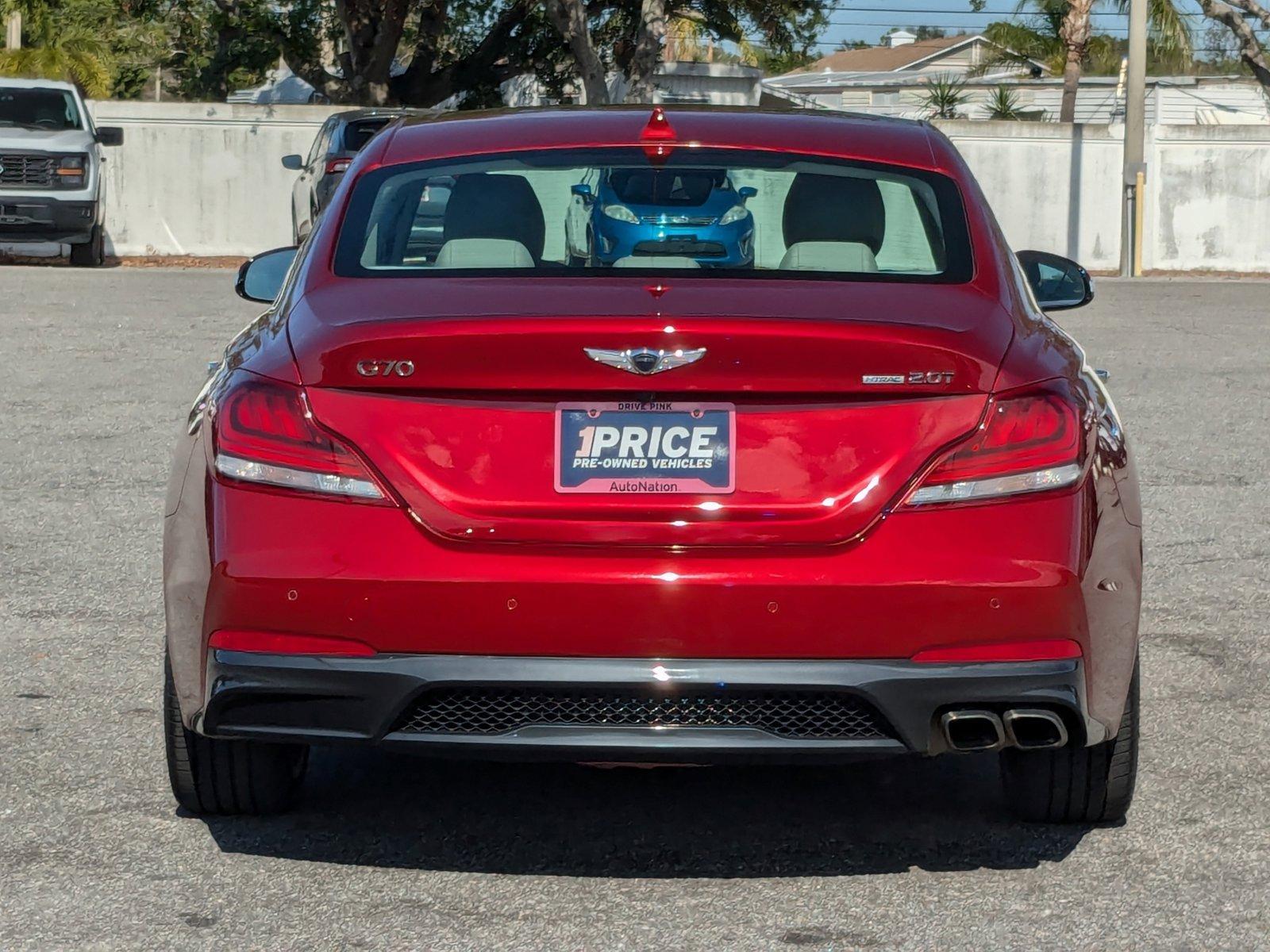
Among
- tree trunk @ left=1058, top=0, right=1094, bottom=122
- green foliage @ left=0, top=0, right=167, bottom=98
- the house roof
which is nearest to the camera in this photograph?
green foliage @ left=0, top=0, right=167, bottom=98

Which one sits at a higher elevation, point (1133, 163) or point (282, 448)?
point (282, 448)

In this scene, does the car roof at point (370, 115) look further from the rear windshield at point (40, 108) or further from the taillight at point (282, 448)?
the taillight at point (282, 448)

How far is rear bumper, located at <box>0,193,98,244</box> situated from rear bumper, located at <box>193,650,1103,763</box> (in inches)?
741

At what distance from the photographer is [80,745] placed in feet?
15.7

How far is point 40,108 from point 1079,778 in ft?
66.8

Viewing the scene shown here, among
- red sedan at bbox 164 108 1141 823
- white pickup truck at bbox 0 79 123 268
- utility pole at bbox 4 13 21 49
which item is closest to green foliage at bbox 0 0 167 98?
utility pole at bbox 4 13 21 49

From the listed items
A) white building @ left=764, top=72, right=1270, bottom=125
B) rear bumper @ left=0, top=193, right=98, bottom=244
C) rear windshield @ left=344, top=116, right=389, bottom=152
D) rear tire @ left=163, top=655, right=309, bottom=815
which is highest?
rear windshield @ left=344, top=116, right=389, bottom=152

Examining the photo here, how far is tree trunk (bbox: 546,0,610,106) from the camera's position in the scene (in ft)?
88.3

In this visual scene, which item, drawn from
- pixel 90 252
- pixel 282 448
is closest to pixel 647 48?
pixel 90 252

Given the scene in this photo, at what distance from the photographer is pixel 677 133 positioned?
14.8 ft

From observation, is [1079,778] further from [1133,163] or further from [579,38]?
[579,38]

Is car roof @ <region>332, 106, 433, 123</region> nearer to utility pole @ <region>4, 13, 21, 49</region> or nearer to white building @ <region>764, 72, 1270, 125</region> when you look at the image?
utility pole @ <region>4, 13, 21, 49</region>

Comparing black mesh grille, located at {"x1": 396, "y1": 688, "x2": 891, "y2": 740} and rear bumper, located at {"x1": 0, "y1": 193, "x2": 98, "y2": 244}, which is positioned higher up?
black mesh grille, located at {"x1": 396, "y1": 688, "x2": 891, "y2": 740}

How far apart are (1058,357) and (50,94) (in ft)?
67.3
